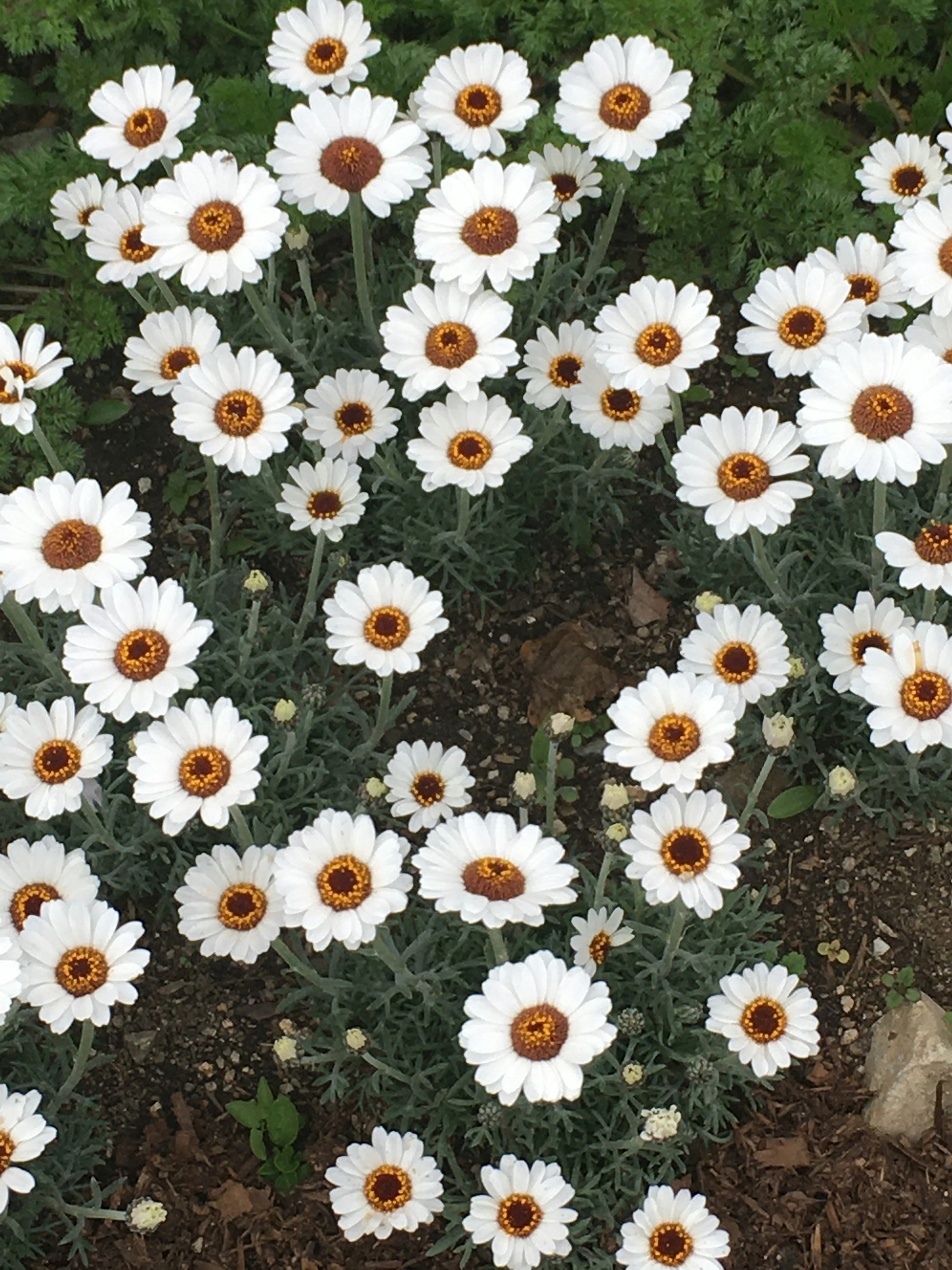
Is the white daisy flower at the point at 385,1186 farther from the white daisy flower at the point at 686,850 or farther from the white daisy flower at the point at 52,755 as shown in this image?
the white daisy flower at the point at 52,755

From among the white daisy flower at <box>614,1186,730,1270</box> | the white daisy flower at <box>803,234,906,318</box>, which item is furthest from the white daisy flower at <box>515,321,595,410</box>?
the white daisy flower at <box>614,1186,730,1270</box>

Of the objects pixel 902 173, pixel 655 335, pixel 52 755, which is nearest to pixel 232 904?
pixel 52 755

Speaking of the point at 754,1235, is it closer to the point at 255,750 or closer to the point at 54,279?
the point at 255,750

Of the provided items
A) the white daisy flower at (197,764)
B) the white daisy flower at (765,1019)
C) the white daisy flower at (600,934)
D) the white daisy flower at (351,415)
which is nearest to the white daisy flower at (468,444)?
the white daisy flower at (351,415)

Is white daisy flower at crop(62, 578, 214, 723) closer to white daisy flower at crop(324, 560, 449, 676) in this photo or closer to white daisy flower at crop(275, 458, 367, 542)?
white daisy flower at crop(324, 560, 449, 676)

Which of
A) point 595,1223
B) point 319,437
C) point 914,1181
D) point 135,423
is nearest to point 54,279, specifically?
point 135,423
